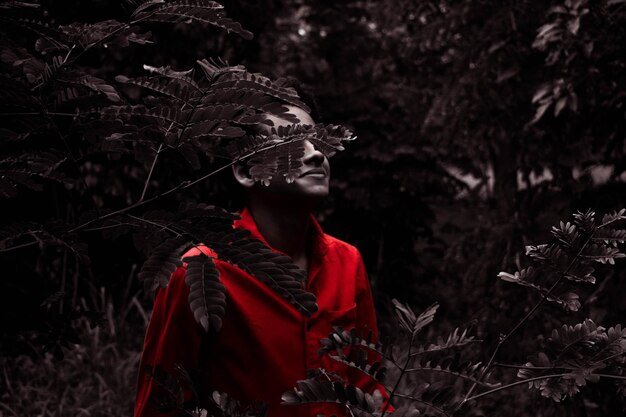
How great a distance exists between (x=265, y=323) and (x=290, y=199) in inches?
12.9

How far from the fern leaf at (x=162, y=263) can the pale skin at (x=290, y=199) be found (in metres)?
0.73

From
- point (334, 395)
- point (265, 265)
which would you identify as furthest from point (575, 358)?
point (265, 265)

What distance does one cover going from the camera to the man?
1.57 meters

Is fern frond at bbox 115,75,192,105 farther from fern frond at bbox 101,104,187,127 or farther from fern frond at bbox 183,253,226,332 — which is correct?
fern frond at bbox 183,253,226,332

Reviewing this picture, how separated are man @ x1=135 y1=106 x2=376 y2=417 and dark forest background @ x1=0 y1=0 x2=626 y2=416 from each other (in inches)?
8.3

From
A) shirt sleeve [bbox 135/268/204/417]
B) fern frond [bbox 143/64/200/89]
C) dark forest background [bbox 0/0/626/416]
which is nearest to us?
fern frond [bbox 143/64/200/89]

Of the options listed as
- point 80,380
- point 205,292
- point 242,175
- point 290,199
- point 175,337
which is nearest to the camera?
point 205,292

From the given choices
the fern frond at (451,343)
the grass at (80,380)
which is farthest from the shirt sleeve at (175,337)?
the grass at (80,380)

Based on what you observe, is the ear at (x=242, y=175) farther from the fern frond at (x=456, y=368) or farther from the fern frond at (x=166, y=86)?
the fern frond at (x=456, y=368)

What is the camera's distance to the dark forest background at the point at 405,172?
2.81 metres

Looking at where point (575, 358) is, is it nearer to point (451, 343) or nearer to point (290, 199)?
point (451, 343)

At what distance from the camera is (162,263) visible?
953 millimetres

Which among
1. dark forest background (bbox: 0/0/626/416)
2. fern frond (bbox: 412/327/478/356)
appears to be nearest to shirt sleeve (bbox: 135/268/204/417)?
dark forest background (bbox: 0/0/626/416)

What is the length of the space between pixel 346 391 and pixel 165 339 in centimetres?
69
